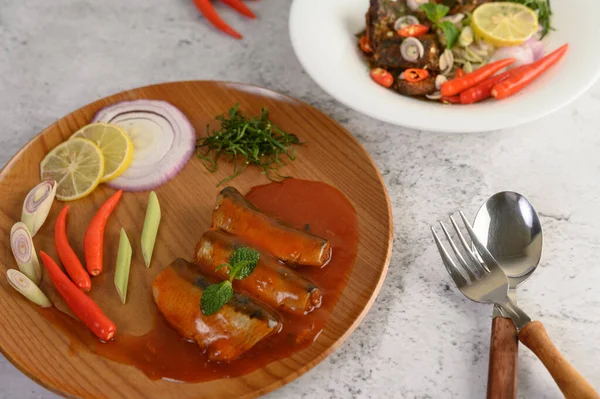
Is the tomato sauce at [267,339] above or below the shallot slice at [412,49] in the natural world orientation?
below

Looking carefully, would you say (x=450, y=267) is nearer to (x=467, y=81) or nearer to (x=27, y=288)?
(x=467, y=81)

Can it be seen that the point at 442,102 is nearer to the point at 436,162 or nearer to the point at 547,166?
the point at 436,162

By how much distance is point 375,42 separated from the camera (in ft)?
9.46

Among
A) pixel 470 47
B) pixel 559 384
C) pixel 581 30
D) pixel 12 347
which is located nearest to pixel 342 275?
pixel 559 384

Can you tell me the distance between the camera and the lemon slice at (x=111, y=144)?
2.57 meters

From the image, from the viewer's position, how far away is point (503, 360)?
6.11 ft

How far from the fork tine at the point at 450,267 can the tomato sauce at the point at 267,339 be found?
0.92ft

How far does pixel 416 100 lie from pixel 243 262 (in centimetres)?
109

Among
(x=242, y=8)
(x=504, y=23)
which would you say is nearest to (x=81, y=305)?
(x=242, y=8)

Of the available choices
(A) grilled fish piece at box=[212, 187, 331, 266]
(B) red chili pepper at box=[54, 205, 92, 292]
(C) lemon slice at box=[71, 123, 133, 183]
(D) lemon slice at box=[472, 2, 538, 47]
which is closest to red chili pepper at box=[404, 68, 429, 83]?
(D) lemon slice at box=[472, 2, 538, 47]

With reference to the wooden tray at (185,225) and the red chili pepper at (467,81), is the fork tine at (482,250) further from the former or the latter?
the red chili pepper at (467,81)

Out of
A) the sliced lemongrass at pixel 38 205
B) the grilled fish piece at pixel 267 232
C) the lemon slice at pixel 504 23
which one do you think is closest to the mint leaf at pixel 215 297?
the grilled fish piece at pixel 267 232

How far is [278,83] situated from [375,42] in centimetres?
49

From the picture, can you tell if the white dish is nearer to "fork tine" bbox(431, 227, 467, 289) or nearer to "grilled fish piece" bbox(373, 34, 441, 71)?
"grilled fish piece" bbox(373, 34, 441, 71)
